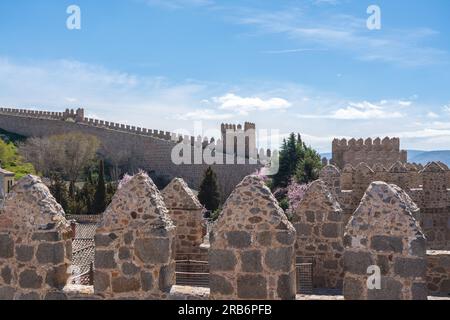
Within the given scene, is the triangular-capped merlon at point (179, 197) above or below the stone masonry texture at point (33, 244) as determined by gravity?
above

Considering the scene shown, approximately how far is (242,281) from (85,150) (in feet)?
180

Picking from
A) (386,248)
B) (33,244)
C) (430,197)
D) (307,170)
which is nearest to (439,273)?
(386,248)

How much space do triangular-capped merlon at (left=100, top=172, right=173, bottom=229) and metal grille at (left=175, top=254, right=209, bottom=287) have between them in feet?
9.71

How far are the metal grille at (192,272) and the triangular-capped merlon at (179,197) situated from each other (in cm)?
88

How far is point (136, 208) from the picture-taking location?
20.0 ft

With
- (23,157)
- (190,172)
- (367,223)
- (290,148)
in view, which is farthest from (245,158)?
(367,223)

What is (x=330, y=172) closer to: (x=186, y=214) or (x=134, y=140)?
(x=186, y=214)

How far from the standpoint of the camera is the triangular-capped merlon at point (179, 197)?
9.84m

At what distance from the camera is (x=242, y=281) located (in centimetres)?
584

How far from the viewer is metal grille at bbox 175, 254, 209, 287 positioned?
29.7 feet

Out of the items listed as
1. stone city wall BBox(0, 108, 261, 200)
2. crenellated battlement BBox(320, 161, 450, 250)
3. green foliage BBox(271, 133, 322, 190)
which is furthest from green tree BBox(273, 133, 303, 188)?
crenellated battlement BBox(320, 161, 450, 250)

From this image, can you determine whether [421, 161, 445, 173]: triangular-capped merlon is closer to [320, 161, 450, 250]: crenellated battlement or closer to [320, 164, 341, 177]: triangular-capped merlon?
[320, 161, 450, 250]: crenellated battlement

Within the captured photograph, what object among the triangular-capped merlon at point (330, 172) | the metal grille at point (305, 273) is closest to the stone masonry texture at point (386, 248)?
the metal grille at point (305, 273)

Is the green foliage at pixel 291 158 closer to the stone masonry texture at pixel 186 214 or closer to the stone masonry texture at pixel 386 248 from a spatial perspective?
the stone masonry texture at pixel 186 214
